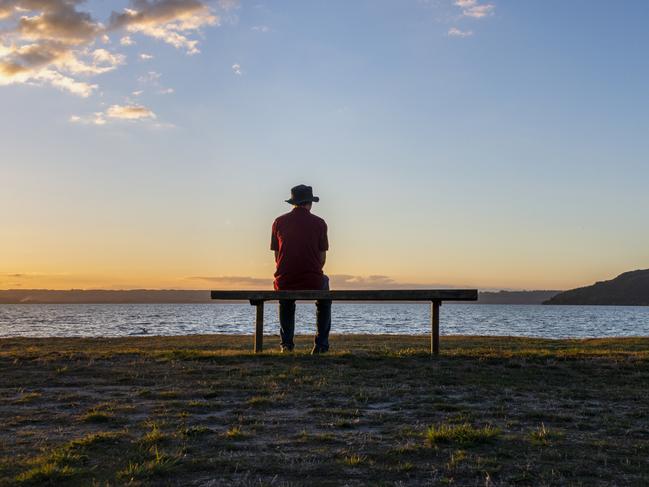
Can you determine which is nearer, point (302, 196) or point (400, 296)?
point (400, 296)

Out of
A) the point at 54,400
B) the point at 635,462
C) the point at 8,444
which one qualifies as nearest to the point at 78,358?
the point at 54,400

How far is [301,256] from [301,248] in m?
0.15

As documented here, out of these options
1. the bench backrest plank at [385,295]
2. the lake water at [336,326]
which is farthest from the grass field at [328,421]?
the lake water at [336,326]

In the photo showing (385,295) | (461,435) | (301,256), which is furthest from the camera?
(301,256)

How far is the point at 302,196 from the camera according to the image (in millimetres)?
11281

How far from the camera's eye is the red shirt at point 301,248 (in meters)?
11.0

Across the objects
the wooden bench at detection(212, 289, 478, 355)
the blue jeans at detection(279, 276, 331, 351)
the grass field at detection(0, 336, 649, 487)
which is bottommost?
the grass field at detection(0, 336, 649, 487)

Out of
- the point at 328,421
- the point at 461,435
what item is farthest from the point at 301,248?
the point at 461,435

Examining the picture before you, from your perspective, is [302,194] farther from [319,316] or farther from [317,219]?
[319,316]

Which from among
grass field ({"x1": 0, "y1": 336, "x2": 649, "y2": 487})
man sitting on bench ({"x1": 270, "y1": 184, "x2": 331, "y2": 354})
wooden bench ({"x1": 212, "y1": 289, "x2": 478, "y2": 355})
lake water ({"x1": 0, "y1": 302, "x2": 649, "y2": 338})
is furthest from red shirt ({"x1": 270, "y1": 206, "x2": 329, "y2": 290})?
lake water ({"x1": 0, "y1": 302, "x2": 649, "y2": 338})

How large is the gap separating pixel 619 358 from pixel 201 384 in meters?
6.70

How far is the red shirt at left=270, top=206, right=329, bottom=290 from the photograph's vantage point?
1101 centimetres

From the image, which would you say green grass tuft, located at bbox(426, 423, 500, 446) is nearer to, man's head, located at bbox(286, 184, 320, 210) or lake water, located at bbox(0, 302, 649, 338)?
man's head, located at bbox(286, 184, 320, 210)

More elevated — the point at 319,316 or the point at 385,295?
the point at 385,295
